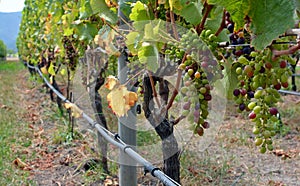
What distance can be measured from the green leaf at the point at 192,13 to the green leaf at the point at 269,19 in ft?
1.35

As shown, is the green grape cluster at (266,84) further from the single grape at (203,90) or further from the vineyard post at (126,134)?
the vineyard post at (126,134)

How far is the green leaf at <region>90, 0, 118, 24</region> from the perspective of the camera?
61.3 inches

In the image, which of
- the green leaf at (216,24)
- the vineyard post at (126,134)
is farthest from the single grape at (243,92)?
the vineyard post at (126,134)

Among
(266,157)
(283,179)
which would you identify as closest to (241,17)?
(283,179)

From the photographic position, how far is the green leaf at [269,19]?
0.58 meters

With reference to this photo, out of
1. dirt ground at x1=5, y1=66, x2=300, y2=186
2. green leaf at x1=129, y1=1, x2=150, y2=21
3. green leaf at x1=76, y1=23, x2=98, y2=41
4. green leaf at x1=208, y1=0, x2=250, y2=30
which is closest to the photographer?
green leaf at x1=208, y1=0, x2=250, y2=30

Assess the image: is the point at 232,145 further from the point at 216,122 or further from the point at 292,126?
the point at 216,122

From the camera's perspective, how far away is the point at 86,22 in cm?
212

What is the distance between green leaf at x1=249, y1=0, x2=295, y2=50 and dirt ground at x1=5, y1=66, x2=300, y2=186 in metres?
1.47

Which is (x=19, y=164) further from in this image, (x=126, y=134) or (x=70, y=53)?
(x=126, y=134)

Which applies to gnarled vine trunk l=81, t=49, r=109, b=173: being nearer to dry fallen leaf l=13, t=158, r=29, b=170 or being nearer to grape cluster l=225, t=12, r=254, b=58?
dry fallen leaf l=13, t=158, r=29, b=170

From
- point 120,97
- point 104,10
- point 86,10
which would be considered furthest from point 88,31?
point 120,97

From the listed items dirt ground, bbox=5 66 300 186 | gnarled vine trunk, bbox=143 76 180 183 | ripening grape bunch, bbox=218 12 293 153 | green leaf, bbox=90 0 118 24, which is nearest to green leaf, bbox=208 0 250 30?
ripening grape bunch, bbox=218 12 293 153

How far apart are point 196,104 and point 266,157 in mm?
2697
